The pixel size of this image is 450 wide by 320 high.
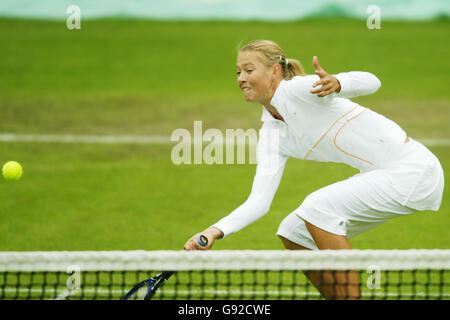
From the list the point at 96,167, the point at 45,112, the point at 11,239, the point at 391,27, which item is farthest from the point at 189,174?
the point at 391,27

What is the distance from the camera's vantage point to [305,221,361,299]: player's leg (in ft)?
11.1

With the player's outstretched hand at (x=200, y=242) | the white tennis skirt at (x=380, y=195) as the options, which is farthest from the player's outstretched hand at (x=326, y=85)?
the player's outstretched hand at (x=200, y=242)

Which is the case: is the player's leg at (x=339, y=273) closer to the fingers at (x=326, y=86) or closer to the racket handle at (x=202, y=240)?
the racket handle at (x=202, y=240)

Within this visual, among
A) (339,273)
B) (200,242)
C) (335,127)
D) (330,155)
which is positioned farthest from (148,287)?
(335,127)

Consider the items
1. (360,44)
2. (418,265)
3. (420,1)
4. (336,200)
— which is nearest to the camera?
(418,265)

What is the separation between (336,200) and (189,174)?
18.7 ft

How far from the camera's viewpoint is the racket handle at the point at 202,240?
3.47 m

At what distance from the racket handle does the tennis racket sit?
0.29 m

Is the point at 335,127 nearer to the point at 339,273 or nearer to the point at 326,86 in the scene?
the point at 326,86

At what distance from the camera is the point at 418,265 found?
317cm

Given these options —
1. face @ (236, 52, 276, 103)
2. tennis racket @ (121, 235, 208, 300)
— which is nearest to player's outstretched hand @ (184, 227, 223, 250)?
tennis racket @ (121, 235, 208, 300)

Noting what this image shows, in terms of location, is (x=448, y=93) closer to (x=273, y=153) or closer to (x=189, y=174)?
(x=189, y=174)

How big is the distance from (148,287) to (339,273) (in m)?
1.09

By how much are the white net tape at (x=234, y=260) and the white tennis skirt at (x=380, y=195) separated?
28 cm
